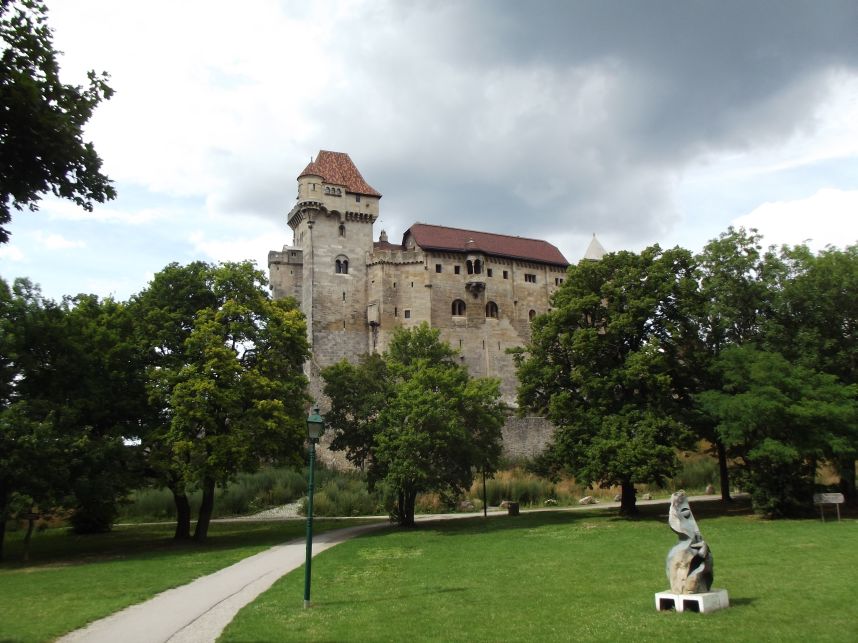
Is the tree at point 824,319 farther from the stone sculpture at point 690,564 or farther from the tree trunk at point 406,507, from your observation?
the stone sculpture at point 690,564

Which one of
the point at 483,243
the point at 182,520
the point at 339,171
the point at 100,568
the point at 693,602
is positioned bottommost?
the point at 100,568

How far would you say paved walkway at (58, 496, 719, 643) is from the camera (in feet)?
38.3

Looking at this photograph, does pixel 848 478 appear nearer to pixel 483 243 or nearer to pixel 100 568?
pixel 100 568

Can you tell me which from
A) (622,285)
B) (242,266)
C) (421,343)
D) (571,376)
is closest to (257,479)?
(421,343)

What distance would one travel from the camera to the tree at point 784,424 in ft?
87.0

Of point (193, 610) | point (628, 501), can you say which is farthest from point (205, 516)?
point (628, 501)

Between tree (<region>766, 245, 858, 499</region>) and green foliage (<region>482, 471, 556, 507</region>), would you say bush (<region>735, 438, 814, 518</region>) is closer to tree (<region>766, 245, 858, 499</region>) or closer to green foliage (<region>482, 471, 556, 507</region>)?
tree (<region>766, 245, 858, 499</region>)

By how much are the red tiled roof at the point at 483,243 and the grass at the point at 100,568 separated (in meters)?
43.3

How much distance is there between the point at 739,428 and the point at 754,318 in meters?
7.46

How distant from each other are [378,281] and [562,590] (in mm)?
57179

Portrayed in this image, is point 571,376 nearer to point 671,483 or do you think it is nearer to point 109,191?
point 671,483

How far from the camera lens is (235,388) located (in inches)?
1081

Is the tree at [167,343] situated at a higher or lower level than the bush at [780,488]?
higher

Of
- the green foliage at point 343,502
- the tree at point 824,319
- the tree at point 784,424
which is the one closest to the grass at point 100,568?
the green foliage at point 343,502
